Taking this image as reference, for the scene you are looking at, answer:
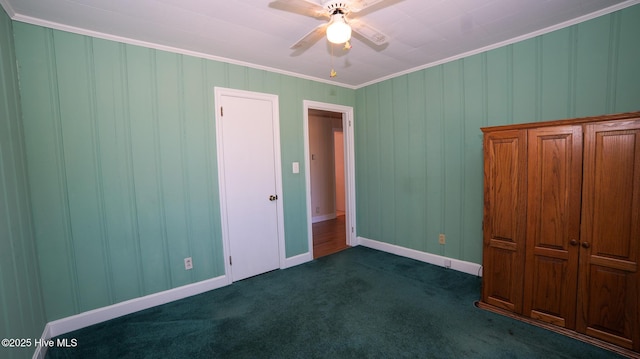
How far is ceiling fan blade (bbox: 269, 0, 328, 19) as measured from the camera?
5.10 feet

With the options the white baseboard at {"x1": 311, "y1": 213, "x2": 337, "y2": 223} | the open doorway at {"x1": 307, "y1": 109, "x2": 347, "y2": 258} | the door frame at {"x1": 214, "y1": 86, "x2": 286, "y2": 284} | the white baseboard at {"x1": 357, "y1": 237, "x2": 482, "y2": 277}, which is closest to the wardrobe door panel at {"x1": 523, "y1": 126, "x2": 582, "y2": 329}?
the white baseboard at {"x1": 357, "y1": 237, "x2": 482, "y2": 277}

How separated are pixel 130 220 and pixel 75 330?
98 cm

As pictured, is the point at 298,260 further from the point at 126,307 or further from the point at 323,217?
the point at 323,217

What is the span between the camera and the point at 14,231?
178cm

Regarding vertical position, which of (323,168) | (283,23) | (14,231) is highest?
(283,23)

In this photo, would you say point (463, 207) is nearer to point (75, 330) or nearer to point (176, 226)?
point (176, 226)

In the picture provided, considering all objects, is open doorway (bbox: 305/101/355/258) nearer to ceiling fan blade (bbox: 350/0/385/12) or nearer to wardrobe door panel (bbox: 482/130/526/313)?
wardrobe door panel (bbox: 482/130/526/313)

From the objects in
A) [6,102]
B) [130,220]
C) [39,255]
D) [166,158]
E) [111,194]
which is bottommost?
[39,255]

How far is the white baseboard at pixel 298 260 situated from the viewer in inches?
145

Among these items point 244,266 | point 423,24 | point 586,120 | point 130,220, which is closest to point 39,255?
point 130,220

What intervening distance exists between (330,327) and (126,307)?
192cm

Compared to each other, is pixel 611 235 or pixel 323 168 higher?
pixel 323 168

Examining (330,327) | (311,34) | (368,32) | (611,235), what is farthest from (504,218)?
(311,34)

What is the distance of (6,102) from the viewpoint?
71.0 inches
